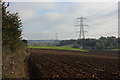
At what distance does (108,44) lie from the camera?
87062 millimetres

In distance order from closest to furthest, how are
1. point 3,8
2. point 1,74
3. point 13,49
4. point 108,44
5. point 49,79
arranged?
point 1,74, point 49,79, point 3,8, point 13,49, point 108,44

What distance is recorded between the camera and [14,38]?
16.3 metres

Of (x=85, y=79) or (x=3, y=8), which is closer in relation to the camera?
(x=85, y=79)

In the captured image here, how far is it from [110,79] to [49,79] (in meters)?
3.39

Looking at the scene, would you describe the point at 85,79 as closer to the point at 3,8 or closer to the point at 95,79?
the point at 95,79

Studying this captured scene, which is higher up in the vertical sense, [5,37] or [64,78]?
[5,37]

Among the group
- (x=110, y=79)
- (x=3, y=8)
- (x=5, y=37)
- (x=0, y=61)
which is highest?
(x=3, y=8)

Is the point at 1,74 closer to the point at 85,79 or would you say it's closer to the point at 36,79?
the point at 36,79

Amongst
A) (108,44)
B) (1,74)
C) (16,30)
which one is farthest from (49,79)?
(108,44)

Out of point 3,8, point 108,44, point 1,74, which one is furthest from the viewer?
point 108,44

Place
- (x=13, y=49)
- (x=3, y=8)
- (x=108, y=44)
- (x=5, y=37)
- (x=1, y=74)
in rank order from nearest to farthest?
(x=1, y=74)
(x=5, y=37)
(x=3, y=8)
(x=13, y=49)
(x=108, y=44)

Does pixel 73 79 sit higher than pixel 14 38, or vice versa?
pixel 14 38

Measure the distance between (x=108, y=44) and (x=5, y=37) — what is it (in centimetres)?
7768

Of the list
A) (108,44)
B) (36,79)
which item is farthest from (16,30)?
(108,44)
